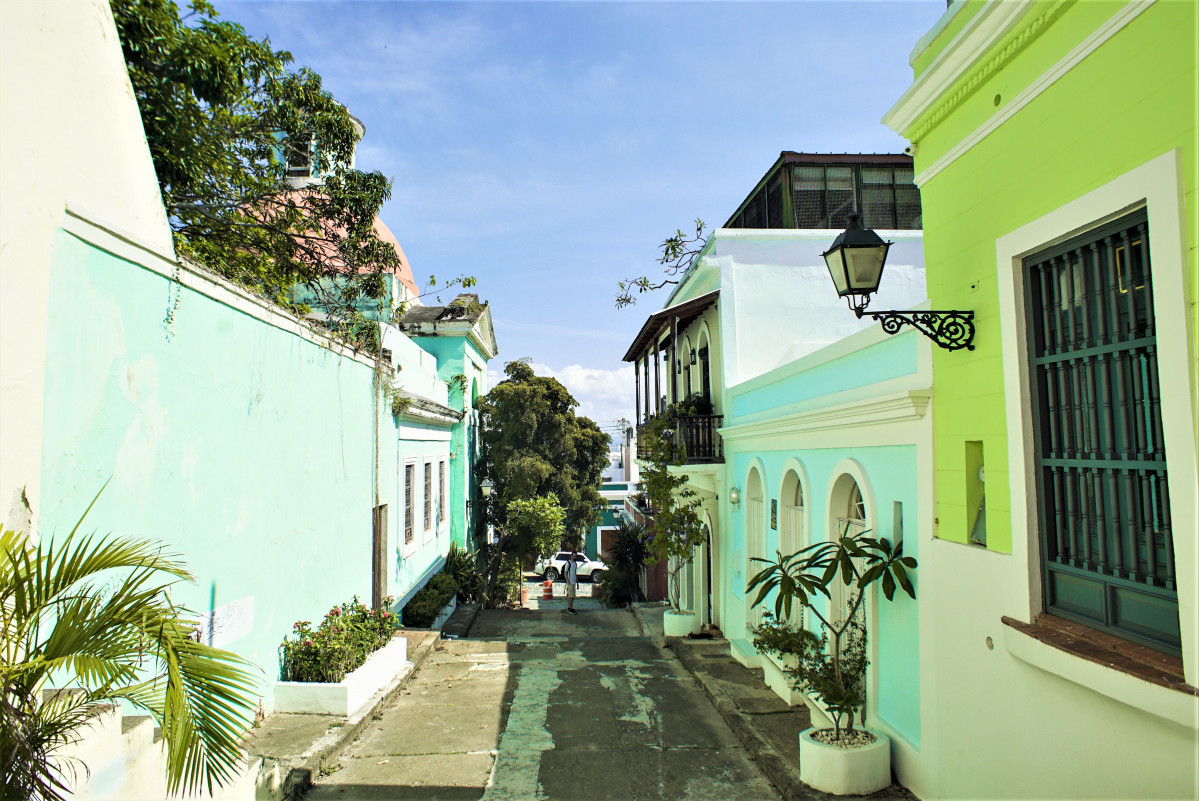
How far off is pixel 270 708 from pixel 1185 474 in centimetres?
764

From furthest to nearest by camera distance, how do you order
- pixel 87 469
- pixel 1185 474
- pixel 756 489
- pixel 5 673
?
pixel 756 489 → pixel 87 469 → pixel 1185 474 → pixel 5 673

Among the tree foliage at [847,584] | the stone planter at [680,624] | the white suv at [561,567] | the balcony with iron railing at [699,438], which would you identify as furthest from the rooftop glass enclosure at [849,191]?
the white suv at [561,567]

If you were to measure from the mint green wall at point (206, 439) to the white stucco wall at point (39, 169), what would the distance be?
6.5 inches

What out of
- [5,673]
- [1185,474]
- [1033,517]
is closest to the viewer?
[5,673]

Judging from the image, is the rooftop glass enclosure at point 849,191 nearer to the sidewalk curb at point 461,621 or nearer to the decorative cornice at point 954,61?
the decorative cornice at point 954,61

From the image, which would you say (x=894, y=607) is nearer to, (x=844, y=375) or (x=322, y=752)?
(x=844, y=375)

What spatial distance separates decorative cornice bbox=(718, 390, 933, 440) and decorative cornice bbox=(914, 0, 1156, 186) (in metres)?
1.61

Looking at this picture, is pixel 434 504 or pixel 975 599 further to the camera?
pixel 434 504

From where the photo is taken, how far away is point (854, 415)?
6273mm

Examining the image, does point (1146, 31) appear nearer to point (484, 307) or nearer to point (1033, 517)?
point (1033, 517)

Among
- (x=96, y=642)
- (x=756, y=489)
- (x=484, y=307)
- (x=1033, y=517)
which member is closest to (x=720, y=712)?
(x=756, y=489)

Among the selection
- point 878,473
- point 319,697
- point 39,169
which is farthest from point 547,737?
point 39,169

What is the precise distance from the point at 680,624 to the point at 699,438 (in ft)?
10.9

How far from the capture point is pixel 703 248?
12.3 metres
